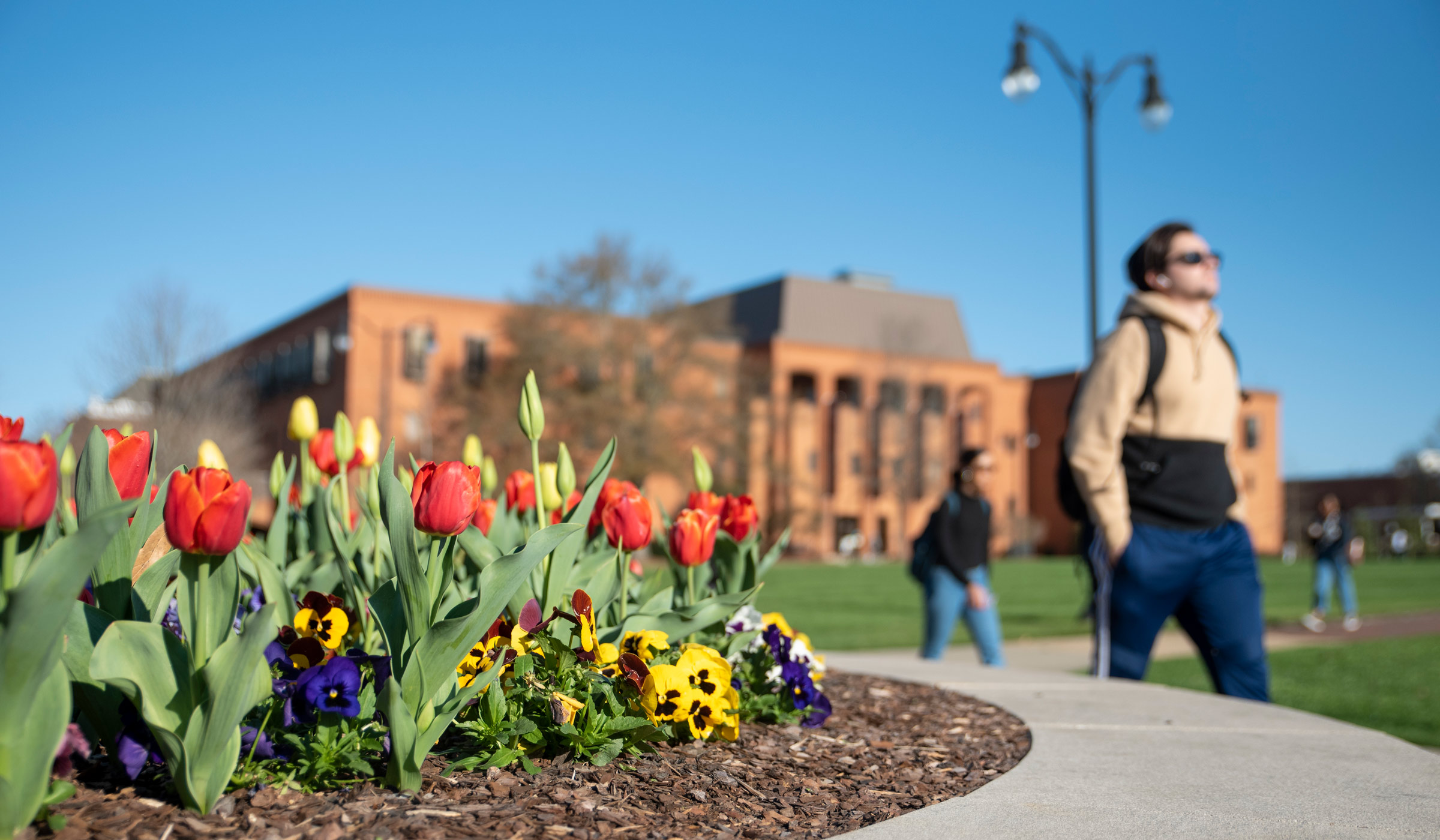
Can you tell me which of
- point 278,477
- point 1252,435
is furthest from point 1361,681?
point 1252,435

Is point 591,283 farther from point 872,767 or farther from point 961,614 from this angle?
point 872,767

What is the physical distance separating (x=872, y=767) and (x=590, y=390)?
4085cm

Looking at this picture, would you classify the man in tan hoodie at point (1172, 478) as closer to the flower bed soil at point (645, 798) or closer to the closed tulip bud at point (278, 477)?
the flower bed soil at point (645, 798)

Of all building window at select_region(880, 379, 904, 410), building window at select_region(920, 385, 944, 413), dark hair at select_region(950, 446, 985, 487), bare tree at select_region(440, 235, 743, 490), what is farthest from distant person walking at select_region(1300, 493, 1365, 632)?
building window at select_region(920, 385, 944, 413)

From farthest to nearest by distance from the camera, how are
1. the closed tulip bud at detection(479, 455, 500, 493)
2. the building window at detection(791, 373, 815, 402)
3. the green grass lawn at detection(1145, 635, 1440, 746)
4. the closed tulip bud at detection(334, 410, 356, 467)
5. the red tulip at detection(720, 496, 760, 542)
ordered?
the building window at detection(791, 373, 815, 402)
the green grass lawn at detection(1145, 635, 1440, 746)
the closed tulip bud at detection(479, 455, 500, 493)
the closed tulip bud at detection(334, 410, 356, 467)
the red tulip at detection(720, 496, 760, 542)

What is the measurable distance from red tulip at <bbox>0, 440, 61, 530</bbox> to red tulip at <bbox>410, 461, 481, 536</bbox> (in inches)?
26.9

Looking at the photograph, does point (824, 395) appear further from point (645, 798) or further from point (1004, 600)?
point (645, 798)

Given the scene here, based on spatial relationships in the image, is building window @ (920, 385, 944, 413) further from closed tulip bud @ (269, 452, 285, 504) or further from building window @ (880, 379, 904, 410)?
closed tulip bud @ (269, 452, 285, 504)

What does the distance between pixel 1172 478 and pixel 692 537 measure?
2.12 meters

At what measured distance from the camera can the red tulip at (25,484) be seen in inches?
69.0

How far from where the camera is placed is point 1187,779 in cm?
281

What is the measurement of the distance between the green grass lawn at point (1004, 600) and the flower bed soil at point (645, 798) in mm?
3069

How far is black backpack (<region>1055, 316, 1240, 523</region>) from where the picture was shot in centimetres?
429

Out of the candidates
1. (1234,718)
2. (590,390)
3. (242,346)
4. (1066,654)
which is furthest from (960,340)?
(1234,718)
